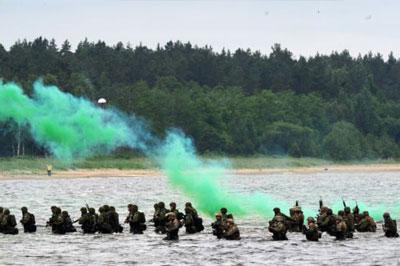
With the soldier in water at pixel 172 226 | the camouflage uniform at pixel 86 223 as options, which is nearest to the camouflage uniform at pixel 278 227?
the soldier in water at pixel 172 226

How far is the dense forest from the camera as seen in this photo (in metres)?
120

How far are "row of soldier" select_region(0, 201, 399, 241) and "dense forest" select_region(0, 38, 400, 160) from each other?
33.3m

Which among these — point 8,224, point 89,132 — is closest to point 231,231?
point 8,224

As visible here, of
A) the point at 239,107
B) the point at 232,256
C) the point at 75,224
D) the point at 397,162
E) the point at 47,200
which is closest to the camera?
the point at 232,256

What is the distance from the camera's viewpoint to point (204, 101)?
442ft

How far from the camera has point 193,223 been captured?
5444cm

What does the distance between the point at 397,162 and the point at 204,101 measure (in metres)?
42.0

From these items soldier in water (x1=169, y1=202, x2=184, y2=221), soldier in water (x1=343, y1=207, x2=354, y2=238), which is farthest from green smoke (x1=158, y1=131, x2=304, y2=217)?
soldier in water (x1=343, y1=207, x2=354, y2=238)

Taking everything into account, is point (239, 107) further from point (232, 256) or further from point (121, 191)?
point (232, 256)

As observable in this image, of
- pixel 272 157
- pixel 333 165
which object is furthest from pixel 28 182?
pixel 333 165

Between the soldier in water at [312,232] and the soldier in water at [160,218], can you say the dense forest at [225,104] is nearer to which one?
the soldier in water at [160,218]

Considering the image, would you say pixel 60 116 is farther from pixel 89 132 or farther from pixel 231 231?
pixel 231 231

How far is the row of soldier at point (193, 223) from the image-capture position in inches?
2035

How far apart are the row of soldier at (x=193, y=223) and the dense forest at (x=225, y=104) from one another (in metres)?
33.3
